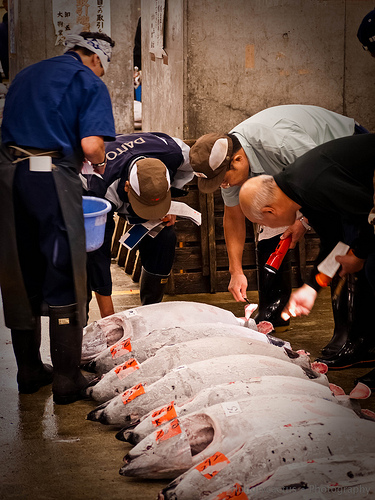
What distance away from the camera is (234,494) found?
204cm

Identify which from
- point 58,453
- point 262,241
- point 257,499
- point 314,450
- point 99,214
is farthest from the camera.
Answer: point 262,241

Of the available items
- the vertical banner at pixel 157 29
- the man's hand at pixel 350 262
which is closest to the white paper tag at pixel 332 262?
the man's hand at pixel 350 262

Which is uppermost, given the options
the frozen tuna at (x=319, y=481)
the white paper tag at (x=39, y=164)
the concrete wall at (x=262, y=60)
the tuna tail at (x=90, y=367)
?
the concrete wall at (x=262, y=60)

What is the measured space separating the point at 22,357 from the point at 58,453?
0.83 metres

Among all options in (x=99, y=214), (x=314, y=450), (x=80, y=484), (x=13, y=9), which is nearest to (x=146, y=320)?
(x=99, y=214)

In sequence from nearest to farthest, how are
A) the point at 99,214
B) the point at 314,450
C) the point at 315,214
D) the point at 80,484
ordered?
the point at 314,450
the point at 80,484
the point at 315,214
the point at 99,214

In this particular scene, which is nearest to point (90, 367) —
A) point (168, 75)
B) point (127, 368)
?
point (127, 368)

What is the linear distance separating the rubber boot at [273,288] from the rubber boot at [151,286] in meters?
0.69

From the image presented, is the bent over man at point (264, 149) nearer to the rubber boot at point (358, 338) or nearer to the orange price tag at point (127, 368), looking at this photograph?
the rubber boot at point (358, 338)

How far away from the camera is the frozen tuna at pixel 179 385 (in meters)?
2.83

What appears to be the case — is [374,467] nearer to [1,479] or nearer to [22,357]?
[1,479]

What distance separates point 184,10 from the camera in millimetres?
5629

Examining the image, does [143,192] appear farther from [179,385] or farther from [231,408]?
[231,408]

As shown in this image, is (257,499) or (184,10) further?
(184,10)
